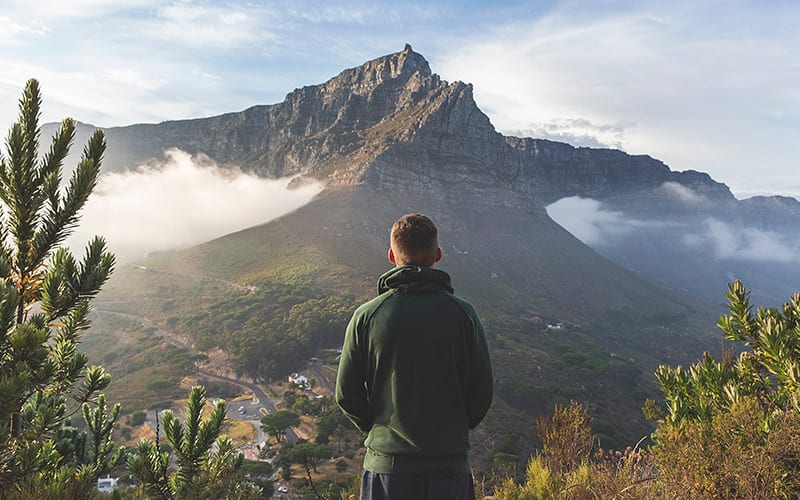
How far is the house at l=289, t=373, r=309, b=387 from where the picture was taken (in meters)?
40.4

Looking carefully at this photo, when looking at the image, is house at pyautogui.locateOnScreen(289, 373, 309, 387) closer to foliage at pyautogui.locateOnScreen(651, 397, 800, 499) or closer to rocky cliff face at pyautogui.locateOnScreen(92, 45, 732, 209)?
foliage at pyautogui.locateOnScreen(651, 397, 800, 499)

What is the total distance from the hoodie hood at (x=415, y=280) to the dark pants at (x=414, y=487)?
2.89 feet

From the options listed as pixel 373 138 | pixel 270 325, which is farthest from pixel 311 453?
pixel 373 138

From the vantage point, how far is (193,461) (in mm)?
3959

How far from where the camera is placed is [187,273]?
73.1 metres

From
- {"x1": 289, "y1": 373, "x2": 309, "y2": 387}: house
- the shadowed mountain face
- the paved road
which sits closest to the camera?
the paved road

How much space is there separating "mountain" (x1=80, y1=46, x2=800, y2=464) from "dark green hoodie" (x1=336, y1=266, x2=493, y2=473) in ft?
63.1

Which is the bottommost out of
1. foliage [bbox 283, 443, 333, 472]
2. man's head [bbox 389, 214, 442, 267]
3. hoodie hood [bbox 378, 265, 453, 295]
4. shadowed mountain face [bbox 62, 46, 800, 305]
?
foliage [bbox 283, 443, 333, 472]

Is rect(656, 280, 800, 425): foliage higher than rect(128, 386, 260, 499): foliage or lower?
higher

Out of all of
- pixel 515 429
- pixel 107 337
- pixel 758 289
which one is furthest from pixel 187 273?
pixel 758 289

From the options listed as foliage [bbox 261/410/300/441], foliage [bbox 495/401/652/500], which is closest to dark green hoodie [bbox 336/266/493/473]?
foliage [bbox 495/401/652/500]

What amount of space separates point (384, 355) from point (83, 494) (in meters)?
3.32

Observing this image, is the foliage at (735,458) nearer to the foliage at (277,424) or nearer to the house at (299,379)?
the foliage at (277,424)

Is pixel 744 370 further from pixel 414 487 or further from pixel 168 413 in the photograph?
pixel 168 413
